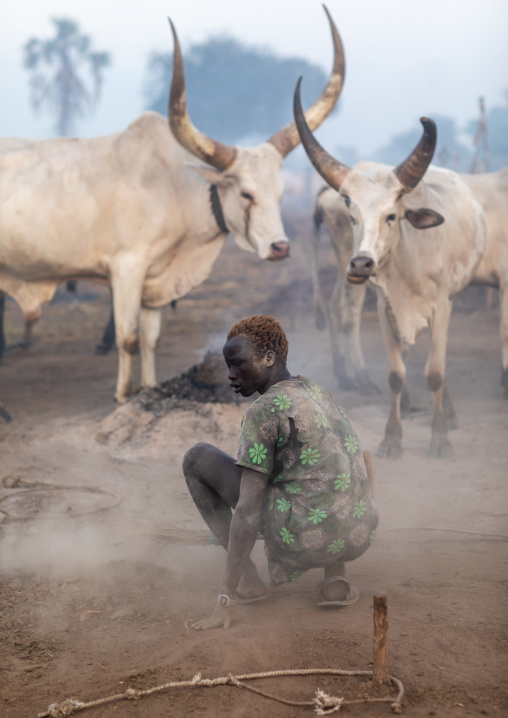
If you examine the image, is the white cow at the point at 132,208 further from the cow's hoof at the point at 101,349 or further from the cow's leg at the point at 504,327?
the cow's hoof at the point at 101,349

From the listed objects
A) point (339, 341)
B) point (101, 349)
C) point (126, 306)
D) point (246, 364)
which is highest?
point (246, 364)

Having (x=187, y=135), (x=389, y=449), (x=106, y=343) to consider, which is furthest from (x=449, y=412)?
(x=106, y=343)

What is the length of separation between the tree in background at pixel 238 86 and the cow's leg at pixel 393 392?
42488 millimetres

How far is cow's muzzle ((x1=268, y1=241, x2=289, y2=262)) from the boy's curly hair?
321 cm

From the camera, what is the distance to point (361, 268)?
4.44 m

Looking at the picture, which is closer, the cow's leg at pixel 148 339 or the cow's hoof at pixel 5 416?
the cow's hoof at pixel 5 416

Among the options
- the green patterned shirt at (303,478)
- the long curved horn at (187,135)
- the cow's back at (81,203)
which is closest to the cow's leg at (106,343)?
the cow's back at (81,203)

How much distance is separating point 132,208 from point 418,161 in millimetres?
2424

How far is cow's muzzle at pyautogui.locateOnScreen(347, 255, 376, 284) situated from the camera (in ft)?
14.6

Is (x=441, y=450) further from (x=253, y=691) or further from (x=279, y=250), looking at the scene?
(x=253, y=691)

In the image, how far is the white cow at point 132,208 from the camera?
598cm

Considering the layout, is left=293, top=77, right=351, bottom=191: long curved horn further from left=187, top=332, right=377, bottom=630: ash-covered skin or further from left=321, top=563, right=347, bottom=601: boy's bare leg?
left=321, top=563, right=347, bottom=601: boy's bare leg

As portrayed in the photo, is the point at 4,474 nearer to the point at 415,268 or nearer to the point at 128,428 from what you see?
the point at 128,428

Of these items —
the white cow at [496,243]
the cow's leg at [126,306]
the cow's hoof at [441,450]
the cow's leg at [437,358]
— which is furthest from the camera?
the white cow at [496,243]
